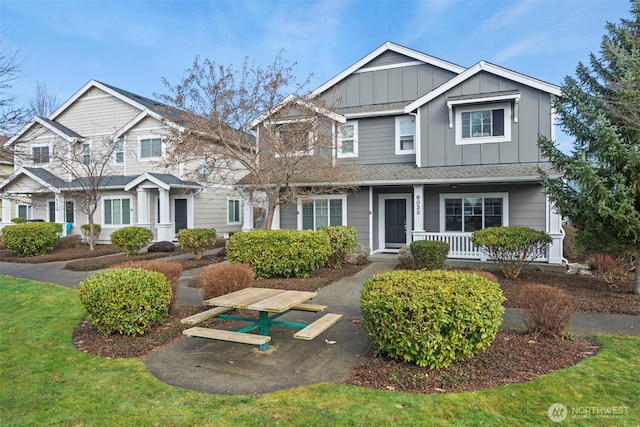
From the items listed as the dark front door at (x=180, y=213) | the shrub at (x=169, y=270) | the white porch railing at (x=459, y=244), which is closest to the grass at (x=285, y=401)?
the shrub at (x=169, y=270)

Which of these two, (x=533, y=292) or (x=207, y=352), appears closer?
(x=207, y=352)

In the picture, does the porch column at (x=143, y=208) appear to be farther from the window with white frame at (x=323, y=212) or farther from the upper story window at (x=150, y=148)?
the window with white frame at (x=323, y=212)

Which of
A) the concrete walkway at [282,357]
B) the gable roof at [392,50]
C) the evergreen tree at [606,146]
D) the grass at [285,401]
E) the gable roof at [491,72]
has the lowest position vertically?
the concrete walkway at [282,357]

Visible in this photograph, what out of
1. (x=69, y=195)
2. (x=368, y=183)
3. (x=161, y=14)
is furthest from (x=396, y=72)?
(x=69, y=195)

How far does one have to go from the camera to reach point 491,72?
1315 cm

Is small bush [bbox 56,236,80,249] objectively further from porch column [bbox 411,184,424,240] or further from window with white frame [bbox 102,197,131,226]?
porch column [bbox 411,184,424,240]

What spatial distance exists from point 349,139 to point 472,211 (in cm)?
545

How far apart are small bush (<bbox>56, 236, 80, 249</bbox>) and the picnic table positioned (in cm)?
1605

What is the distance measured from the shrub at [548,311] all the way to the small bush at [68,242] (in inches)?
781

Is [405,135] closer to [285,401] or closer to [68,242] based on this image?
[285,401]

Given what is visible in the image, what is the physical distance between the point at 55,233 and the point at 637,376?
19452 millimetres

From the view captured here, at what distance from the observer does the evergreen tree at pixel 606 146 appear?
24.6 ft

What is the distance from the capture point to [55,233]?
16594 mm

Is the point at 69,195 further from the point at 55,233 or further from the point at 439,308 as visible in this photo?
the point at 439,308
